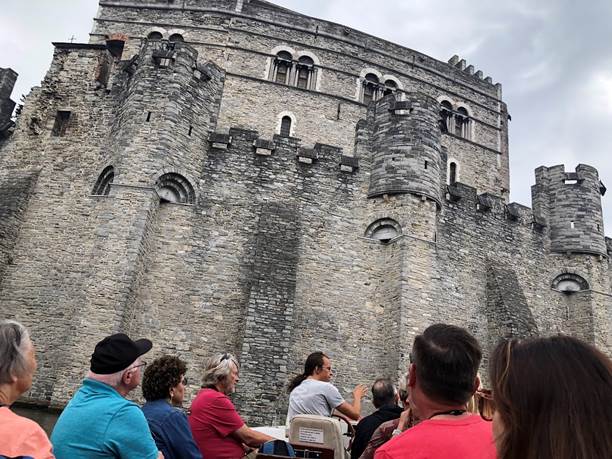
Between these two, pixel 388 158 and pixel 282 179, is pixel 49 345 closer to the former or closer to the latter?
pixel 282 179

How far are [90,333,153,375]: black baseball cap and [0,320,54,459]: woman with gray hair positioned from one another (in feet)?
1.75

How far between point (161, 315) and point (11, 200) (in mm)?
5271

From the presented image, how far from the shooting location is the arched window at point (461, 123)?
2891 cm

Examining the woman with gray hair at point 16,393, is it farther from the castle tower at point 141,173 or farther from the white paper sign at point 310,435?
the castle tower at point 141,173

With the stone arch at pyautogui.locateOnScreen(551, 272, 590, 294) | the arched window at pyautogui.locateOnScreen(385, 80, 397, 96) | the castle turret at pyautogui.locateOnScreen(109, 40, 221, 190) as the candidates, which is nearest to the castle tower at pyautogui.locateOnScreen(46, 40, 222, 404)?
the castle turret at pyautogui.locateOnScreen(109, 40, 221, 190)

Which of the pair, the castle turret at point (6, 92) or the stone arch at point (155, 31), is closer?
the castle turret at point (6, 92)

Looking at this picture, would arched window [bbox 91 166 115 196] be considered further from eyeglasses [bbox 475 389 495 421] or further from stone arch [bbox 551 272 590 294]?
stone arch [bbox 551 272 590 294]

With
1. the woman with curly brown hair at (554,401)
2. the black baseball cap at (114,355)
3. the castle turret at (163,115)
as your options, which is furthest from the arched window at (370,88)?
the woman with curly brown hair at (554,401)

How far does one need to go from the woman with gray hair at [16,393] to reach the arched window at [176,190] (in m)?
11.1

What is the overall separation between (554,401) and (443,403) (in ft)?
3.13

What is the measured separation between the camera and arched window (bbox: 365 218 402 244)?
14.4m

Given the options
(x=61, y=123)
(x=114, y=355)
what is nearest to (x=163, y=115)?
(x=61, y=123)

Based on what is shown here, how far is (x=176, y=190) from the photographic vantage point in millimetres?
13711

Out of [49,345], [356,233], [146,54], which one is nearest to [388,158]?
[356,233]
